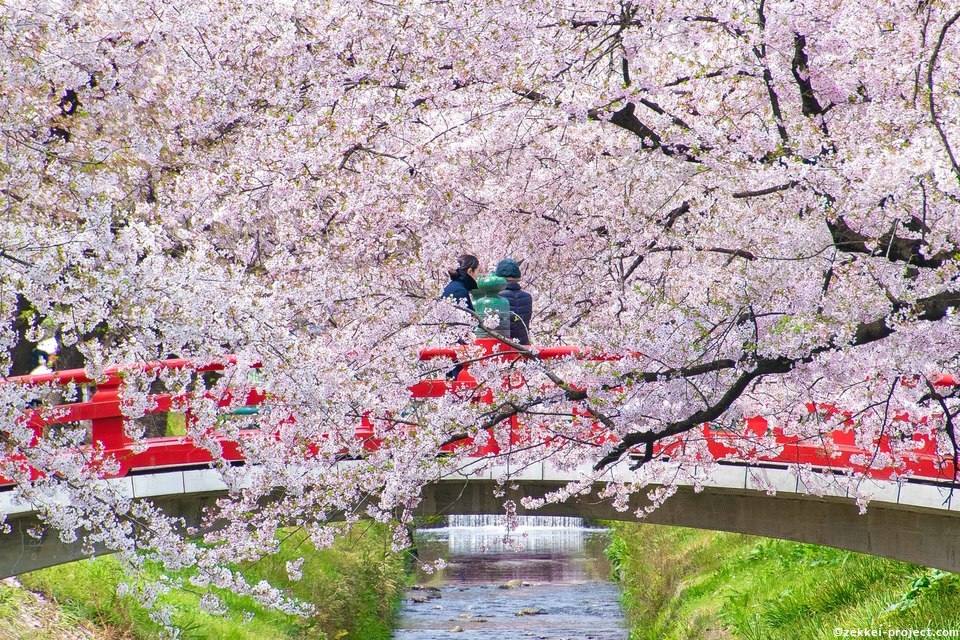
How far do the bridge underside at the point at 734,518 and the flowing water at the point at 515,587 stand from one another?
6212mm

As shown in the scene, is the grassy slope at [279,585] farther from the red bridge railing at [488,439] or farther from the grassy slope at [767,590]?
the grassy slope at [767,590]

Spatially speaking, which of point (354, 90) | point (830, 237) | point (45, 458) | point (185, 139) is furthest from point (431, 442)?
point (185, 139)

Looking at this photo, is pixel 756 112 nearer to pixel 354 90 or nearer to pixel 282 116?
pixel 354 90

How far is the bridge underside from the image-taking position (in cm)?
893

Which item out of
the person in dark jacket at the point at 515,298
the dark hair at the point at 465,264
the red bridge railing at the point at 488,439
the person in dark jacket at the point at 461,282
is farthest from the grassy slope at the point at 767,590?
the dark hair at the point at 465,264

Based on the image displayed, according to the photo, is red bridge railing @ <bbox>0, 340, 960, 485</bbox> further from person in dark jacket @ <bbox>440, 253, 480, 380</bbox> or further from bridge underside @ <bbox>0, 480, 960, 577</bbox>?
person in dark jacket @ <bbox>440, 253, 480, 380</bbox>

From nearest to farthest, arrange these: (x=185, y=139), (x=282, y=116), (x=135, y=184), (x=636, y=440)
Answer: (x=636, y=440)
(x=282, y=116)
(x=185, y=139)
(x=135, y=184)

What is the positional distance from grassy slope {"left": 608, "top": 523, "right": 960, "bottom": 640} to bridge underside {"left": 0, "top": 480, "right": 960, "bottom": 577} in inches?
32.6

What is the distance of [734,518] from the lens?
32.1 ft

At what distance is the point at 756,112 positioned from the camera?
8633 mm

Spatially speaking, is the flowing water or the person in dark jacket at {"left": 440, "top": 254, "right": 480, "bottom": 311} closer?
the person in dark jacket at {"left": 440, "top": 254, "right": 480, "bottom": 311}

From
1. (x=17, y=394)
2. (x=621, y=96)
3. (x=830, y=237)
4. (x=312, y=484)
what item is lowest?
(x=312, y=484)

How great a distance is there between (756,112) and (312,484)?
4.36 meters

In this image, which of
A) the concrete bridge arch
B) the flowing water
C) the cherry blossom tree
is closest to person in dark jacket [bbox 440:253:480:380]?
the cherry blossom tree
